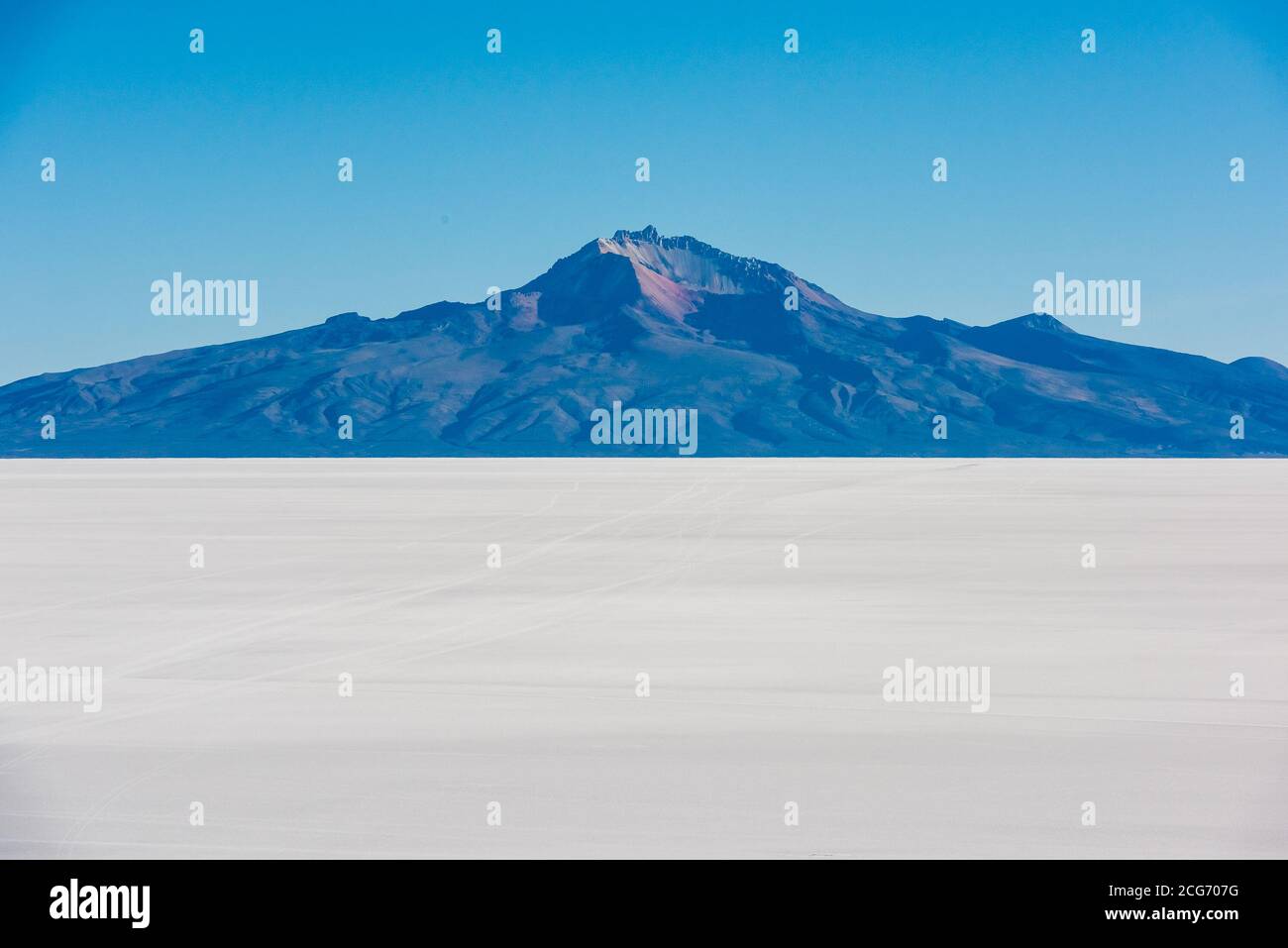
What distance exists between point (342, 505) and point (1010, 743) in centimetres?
4490

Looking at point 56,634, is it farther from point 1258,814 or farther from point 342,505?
point 342,505

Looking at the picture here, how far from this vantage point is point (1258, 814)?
9.68m

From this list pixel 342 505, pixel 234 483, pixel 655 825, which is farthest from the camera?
pixel 234 483

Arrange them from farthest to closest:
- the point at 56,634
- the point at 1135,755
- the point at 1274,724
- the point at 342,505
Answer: the point at 342,505
the point at 56,634
the point at 1274,724
the point at 1135,755

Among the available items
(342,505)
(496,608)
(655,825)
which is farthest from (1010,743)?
(342,505)

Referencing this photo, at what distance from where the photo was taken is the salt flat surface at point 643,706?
948 centimetres

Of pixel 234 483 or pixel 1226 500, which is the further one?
pixel 234 483

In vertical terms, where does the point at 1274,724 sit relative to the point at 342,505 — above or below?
below

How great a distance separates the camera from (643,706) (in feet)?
44.7

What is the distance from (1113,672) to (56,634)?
1224 centimetres

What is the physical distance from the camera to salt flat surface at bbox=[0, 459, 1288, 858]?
9477mm
